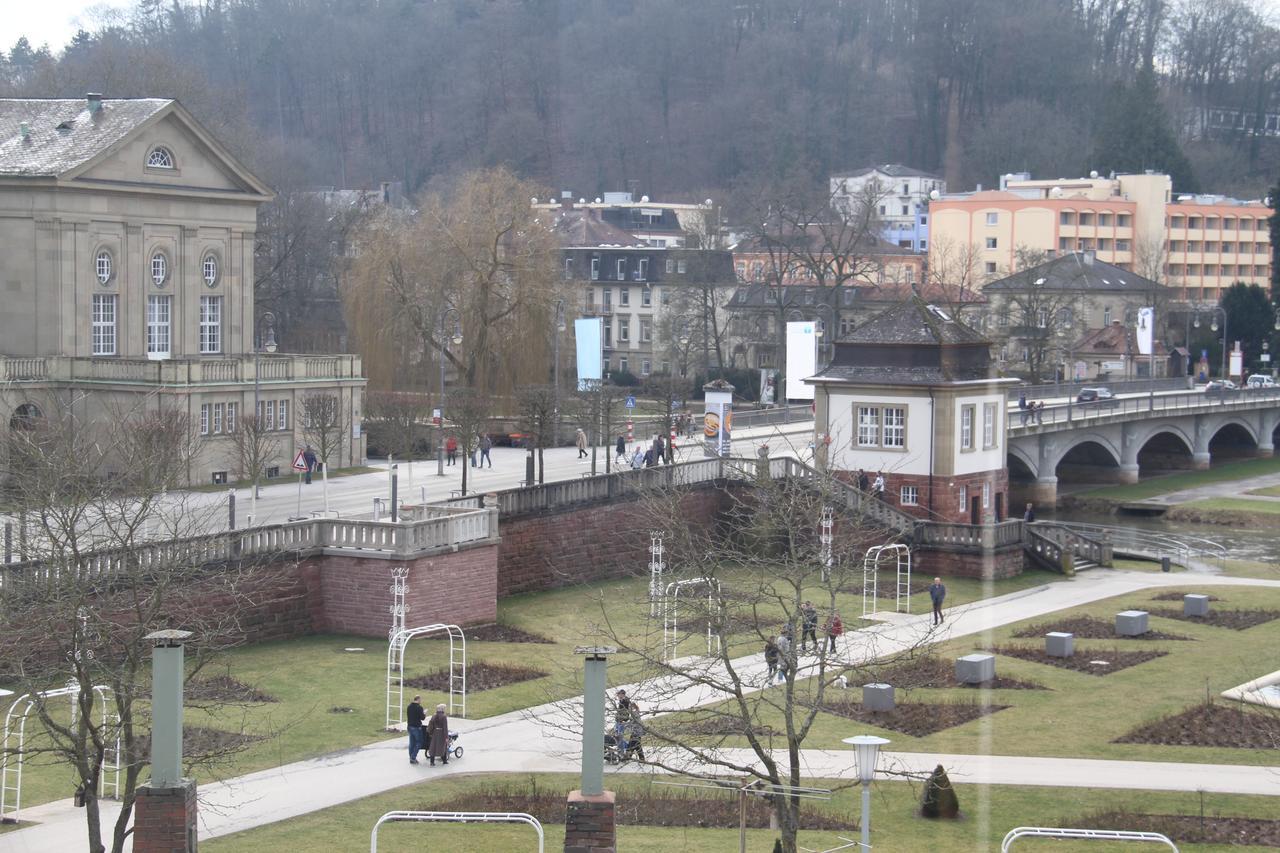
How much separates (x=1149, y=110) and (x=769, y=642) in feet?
387

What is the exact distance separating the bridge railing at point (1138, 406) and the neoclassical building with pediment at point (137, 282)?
84.1 ft

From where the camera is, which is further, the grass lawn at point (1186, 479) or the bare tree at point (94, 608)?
the grass lawn at point (1186, 479)

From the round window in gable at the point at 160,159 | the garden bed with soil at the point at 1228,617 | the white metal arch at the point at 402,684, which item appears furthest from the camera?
the round window in gable at the point at 160,159

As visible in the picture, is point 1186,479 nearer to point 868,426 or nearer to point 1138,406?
point 1138,406

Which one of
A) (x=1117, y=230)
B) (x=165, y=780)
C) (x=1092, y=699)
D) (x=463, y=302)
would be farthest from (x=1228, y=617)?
(x=1117, y=230)

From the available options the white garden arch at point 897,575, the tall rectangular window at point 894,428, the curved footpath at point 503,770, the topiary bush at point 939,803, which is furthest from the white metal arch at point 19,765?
the tall rectangular window at point 894,428

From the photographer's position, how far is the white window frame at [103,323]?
54500mm

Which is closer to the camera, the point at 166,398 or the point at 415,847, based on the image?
the point at 415,847

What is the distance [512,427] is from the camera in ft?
213

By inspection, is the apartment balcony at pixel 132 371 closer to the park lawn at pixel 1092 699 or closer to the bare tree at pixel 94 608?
the bare tree at pixel 94 608

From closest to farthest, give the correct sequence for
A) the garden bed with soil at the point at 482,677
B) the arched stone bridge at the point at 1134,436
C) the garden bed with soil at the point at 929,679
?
the garden bed with soil at the point at 482,677 < the garden bed with soil at the point at 929,679 < the arched stone bridge at the point at 1134,436

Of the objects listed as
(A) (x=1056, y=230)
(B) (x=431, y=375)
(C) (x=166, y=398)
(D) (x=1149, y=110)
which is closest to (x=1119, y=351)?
(A) (x=1056, y=230)

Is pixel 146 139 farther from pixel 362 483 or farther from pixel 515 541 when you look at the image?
pixel 515 541

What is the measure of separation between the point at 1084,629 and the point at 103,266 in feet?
98.5
